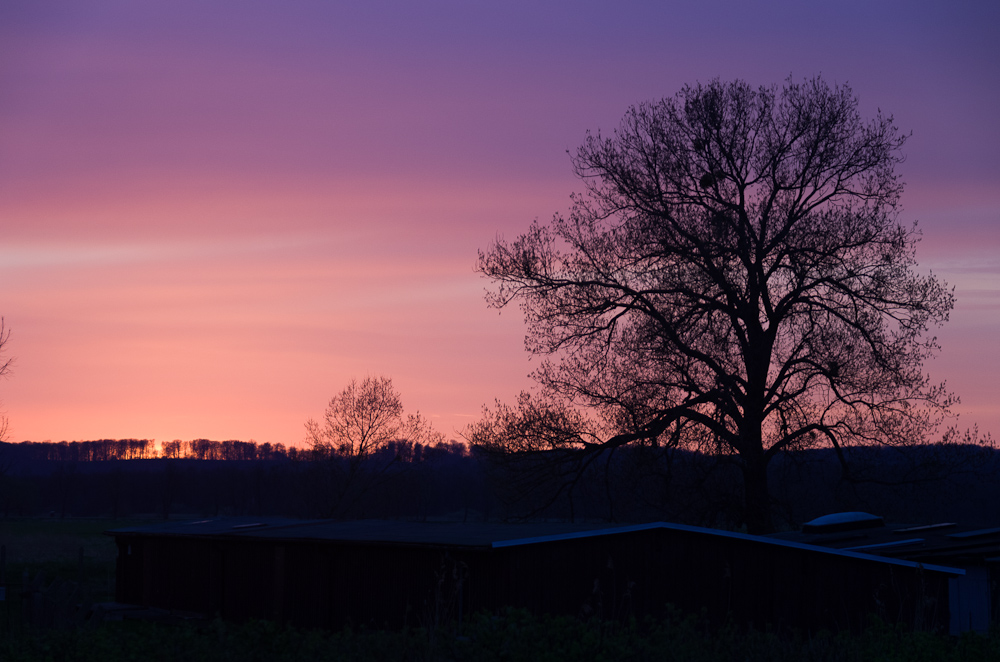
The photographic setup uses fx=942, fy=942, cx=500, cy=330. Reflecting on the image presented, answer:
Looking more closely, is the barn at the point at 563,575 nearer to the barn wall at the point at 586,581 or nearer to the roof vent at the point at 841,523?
the barn wall at the point at 586,581

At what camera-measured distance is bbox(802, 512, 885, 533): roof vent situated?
28125 mm

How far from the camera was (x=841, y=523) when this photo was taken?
92.5ft

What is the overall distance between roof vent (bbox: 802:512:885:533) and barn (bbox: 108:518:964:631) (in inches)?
182

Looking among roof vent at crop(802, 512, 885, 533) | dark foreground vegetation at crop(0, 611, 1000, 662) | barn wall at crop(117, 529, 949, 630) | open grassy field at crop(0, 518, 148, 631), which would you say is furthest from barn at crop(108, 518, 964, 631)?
dark foreground vegetation at crop(0, 611, 1000, 662)

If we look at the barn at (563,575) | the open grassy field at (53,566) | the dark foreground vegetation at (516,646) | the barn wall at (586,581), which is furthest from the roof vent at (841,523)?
the open grassy field at (53,566)

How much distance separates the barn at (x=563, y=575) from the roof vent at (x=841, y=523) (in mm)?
4618

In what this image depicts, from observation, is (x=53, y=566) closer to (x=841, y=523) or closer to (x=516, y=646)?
(x=841, y=523)

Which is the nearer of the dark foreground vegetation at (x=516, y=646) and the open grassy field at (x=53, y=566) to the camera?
the dark foreground vegetation at (x=516, y=646)

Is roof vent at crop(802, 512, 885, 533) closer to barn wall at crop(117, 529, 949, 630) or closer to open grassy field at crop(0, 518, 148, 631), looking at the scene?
barn wall at crop(117, 529, 949, 630)

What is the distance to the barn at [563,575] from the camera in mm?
20172

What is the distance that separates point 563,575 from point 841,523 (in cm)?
1169

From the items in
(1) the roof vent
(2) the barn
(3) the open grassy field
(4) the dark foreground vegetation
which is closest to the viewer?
(4) the dark foreground vegetation

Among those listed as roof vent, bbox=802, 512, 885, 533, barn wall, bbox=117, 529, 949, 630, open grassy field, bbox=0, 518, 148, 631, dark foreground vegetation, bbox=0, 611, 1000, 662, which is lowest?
open grassy field, bbox=0, 518, 148, 631

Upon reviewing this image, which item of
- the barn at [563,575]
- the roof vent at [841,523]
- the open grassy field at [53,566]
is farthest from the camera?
the roof vent at [841,523]
